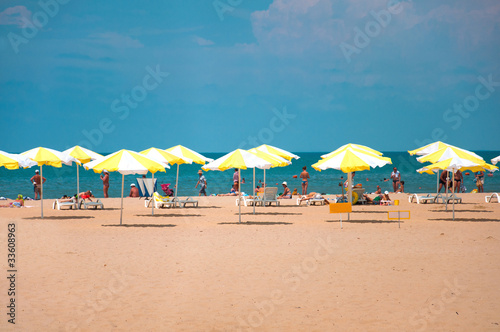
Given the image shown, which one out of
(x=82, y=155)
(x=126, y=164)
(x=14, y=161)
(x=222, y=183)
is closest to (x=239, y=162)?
(x=126, y=164)

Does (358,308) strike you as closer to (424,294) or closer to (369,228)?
(424,294)

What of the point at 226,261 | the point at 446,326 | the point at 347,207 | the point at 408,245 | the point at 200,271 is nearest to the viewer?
the point at 446,326

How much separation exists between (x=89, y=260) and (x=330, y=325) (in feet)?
17.2

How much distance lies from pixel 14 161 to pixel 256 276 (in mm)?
10623

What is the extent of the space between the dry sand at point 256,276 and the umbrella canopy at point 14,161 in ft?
6.37

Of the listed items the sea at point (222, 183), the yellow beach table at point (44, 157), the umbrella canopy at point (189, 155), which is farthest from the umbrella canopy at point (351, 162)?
the sea at point (222, 183)

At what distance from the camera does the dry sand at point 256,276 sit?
6.84 metres

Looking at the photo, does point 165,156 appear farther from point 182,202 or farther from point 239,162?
point 239,162

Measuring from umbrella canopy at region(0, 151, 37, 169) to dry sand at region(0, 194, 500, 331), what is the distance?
76.5 inches

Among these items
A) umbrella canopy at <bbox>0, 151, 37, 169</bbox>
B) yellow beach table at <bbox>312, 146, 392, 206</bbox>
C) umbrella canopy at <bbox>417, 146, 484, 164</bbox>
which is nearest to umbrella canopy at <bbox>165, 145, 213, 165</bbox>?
yellow beach table at <bbox>312, 146, 392, 206</bbox>

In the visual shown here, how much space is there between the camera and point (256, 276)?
9078mm

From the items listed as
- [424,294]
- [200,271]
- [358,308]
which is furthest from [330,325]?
[200,271]

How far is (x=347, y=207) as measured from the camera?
14789 millimetres

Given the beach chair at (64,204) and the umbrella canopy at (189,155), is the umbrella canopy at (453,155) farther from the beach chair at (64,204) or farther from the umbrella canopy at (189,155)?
the beach chair at (64,204)
